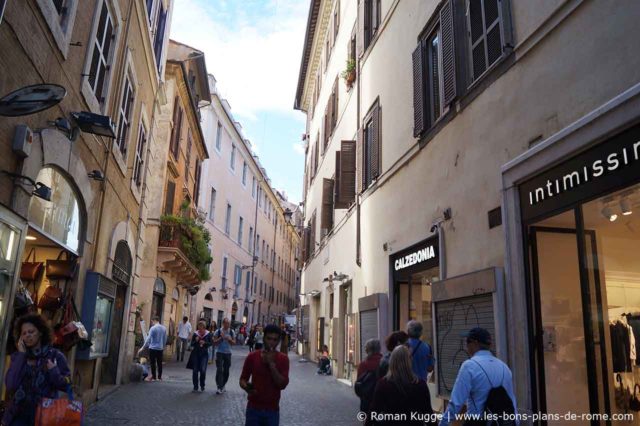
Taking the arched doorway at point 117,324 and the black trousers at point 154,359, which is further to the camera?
the black trousers at point 154,359

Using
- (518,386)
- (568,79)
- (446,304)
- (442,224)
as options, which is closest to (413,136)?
(442,224)

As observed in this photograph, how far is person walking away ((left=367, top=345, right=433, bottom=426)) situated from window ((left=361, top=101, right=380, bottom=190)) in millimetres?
8296

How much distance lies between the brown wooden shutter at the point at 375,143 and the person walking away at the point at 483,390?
8.39 m

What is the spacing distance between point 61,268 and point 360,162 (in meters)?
8.20

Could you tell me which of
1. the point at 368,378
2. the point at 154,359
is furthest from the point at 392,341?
the point at 154,359

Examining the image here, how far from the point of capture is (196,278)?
77.0 feet

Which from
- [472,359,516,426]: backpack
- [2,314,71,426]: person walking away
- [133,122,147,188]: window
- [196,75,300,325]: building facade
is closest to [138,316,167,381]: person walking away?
[133,122,147,188]: window

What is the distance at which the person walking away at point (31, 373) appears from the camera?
400cm

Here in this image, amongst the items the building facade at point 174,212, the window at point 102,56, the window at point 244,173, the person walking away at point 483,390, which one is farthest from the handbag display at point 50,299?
the window at point 244,173

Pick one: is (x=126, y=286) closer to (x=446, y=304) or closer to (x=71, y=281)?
(x=71, y=281)

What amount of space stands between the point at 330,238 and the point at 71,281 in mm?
12191

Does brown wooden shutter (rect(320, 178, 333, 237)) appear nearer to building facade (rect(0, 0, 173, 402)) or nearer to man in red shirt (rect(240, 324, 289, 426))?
building facade (rect(0, 0, 173, 402))

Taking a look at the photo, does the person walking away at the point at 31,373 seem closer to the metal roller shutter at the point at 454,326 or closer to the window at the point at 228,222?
the metal roller shutter at the point at 454,326

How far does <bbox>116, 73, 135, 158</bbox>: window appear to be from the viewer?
1037 centimetres
